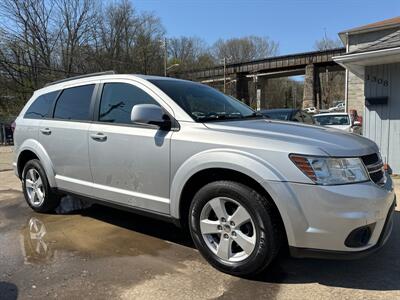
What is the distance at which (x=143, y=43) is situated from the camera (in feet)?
173

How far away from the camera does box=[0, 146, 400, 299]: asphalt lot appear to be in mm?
3094

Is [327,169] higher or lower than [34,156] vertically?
higher

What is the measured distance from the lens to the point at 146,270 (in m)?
3.53

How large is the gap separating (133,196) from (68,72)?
126ft

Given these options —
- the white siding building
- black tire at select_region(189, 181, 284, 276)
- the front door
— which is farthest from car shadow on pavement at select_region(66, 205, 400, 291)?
the white siding building

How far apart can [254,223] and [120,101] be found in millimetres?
2053

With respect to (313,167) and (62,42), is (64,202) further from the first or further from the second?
(62,42)

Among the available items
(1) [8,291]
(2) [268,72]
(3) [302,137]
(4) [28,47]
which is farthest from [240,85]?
(1) [8,291]

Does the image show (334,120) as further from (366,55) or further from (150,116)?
(150,116)

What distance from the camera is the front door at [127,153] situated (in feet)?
12.2

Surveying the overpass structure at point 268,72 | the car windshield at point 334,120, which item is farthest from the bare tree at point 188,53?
Result: the car windshield at point 334,120

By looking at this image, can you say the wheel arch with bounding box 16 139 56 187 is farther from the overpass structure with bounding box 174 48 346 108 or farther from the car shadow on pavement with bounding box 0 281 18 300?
the overpass structure with bounding box 174 48 346 108

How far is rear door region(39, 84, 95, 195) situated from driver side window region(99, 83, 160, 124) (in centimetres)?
24

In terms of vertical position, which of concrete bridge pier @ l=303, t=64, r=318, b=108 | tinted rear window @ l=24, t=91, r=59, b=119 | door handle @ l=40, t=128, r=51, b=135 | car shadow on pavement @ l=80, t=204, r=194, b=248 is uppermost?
concrete bridge pier @ l=303, t=64, r=318, b=108
